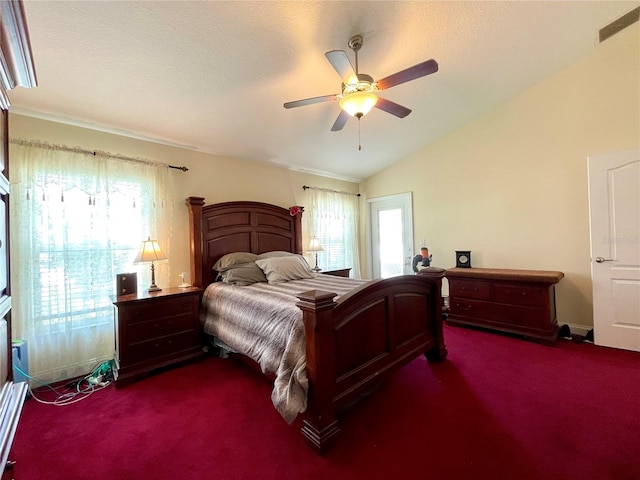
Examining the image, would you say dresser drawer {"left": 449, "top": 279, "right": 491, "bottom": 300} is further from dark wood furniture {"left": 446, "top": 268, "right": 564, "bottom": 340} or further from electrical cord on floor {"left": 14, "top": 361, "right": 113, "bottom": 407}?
electrical cord on floor {"left": 14, "top": 361, "right": 113, "bottom": 407}

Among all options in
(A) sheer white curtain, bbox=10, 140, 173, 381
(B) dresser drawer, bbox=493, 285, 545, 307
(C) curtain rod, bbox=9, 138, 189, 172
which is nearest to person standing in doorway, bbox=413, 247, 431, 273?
(B) dresser drawer, bbox=493, 285, 545, 307

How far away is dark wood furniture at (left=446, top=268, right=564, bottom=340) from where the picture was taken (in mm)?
3088

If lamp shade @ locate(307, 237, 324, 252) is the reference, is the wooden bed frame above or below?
below

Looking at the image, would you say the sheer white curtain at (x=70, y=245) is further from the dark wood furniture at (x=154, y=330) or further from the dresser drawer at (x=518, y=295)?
the dresser drawer at (x=518, y=295)

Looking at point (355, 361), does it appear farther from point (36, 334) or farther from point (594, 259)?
point (594, 259)

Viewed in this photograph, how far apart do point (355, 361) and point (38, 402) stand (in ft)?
8.23

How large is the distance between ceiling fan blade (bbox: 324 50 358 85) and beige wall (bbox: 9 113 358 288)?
2.23 metres

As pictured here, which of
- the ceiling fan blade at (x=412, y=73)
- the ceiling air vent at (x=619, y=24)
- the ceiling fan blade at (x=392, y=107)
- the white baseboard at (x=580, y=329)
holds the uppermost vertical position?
the ceiling air vent at (x=619, y=24)

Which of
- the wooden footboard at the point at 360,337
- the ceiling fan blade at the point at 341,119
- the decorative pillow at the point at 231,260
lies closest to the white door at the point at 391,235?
the wooden footboard at the point at 360,337

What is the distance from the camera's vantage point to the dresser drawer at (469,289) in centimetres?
351

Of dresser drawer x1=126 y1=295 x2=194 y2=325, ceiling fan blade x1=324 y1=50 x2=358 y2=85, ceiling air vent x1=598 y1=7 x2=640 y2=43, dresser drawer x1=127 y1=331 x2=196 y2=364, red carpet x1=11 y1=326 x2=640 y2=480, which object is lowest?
red carpet x1=11 y1=326 x2=640 y2=480

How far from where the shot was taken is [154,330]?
2.64m

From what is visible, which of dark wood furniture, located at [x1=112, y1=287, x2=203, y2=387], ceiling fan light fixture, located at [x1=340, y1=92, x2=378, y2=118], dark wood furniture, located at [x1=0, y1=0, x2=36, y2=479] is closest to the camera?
dark wood furniture, located at [x1=0, y1=0, x2=36, y2=479]

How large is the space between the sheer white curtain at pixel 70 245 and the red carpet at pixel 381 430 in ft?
1.89
